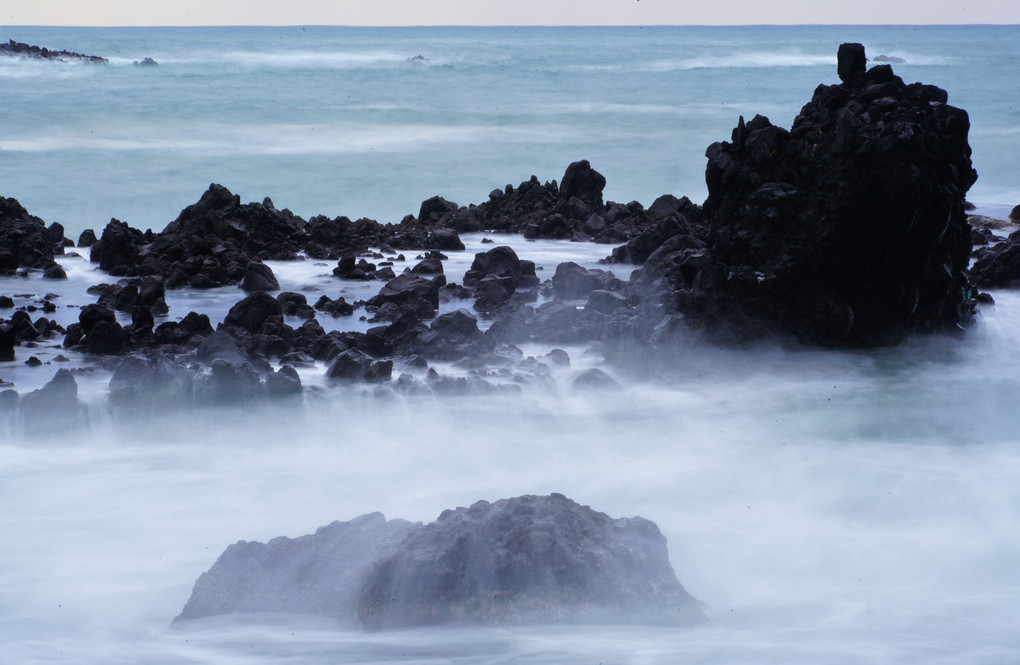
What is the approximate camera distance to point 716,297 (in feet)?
30.1

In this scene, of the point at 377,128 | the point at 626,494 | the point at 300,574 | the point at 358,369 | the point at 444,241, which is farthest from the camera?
the point at 377,128

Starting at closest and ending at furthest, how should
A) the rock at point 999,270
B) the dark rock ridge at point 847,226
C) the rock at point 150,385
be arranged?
the rock at point 150,385 < the dark rock ridge at point 847,226 < the rock at point 999,270

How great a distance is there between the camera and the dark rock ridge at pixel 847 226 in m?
9.05

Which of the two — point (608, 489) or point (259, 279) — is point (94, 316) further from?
point (608, 489)

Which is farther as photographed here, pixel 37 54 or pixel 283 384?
pixel 37 54

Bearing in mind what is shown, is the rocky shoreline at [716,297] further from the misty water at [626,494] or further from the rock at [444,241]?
the rock at [444,241]

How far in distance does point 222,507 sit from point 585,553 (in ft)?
7.87

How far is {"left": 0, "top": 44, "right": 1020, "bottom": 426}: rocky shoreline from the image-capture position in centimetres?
Answer: 833

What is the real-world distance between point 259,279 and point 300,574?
6.72 m

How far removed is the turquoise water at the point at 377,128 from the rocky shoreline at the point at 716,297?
846 centimetres

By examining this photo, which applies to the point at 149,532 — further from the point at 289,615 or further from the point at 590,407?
the point at 590,407

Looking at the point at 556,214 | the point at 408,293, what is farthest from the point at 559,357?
the point at 556,214

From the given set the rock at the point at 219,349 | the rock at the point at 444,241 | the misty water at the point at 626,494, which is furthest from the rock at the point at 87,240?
the rock at the point at 219,349

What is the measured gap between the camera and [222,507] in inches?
246
